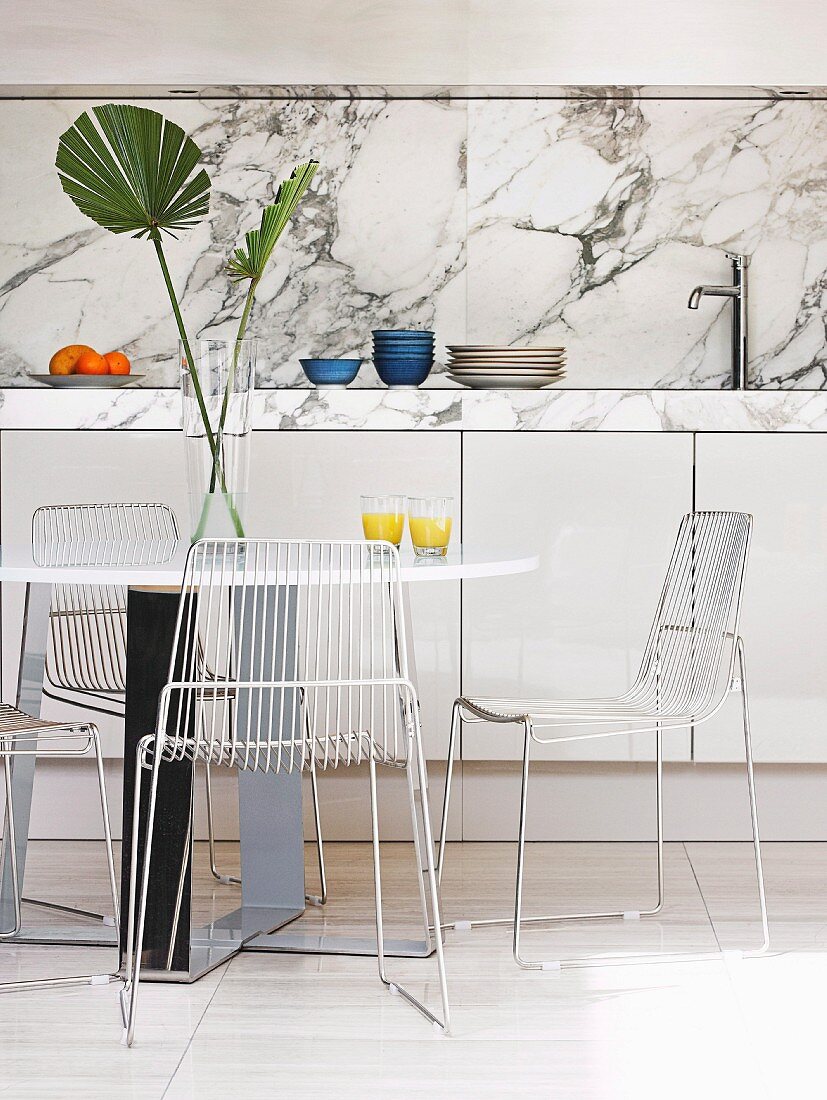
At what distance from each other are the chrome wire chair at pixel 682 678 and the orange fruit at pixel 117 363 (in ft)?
4.53

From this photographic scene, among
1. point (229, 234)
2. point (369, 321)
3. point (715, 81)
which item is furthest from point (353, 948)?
point (715, 81)

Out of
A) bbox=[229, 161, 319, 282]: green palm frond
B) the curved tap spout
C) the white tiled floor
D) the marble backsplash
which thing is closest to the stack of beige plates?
the marble backsplash

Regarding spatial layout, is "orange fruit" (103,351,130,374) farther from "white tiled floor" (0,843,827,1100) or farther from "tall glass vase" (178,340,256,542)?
"white tiled floor" (0,843,827,1100)

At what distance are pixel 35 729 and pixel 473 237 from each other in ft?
6.75

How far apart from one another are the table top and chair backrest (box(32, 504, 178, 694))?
213mm

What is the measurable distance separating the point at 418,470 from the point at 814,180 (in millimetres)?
1509

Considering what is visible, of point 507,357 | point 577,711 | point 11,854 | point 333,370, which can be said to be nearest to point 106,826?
point 11,854

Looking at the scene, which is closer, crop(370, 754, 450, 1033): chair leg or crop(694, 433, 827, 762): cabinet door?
crop(370, 754, 450, 1033): chair leg

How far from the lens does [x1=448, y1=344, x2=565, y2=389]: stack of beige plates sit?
342cm

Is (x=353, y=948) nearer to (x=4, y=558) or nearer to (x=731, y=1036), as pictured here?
(x=731, y=1036)

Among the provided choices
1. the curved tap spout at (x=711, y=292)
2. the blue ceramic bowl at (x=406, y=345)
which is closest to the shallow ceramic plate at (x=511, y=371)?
the blue ceramic bowl at (x=406, y=345)

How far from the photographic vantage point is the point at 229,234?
3.86 m

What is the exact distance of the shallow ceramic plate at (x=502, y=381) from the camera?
3.42 m

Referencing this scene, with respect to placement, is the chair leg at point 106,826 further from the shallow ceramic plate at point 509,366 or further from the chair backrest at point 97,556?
the shallow ceramic plate at point 509,366
